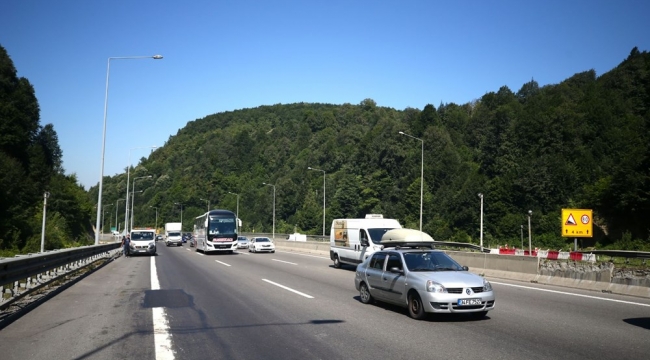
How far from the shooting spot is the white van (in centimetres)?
Answer: 2473

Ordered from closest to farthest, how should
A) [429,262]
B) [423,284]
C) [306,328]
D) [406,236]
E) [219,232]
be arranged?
[306,328] → [423,284] → [429,262] → [406,236] → [219,232]

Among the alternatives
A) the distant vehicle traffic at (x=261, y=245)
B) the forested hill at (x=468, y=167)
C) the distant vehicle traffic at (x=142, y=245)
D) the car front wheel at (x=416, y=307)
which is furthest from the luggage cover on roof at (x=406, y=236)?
the forested hill at (x=468, y=167)

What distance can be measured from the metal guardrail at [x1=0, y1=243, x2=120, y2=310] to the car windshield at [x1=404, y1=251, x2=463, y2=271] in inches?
331

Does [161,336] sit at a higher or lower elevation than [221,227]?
lower

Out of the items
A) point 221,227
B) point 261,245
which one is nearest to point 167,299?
point 221,227

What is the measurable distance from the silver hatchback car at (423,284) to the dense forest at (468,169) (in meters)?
40.3

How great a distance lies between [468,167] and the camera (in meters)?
98.3

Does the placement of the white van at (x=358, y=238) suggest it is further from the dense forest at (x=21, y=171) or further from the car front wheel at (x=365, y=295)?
the dense forest at (x=21, y=171)

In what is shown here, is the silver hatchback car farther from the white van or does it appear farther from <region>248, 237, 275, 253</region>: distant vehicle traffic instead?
<region>248, 237, 275, 253</region>: distant vehicle traffic

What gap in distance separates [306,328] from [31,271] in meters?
8.53

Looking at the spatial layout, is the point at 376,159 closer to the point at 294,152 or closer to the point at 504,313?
the point at 294,152

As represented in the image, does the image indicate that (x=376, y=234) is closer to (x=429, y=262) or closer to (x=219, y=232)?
(x=429, y=262)

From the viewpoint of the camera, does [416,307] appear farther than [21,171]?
No

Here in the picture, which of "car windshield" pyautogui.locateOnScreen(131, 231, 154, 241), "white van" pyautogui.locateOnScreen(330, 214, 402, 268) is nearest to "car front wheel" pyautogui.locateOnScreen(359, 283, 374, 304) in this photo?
"white van" pyautogui.locateOnScreen(330, 214, 402, 268)
